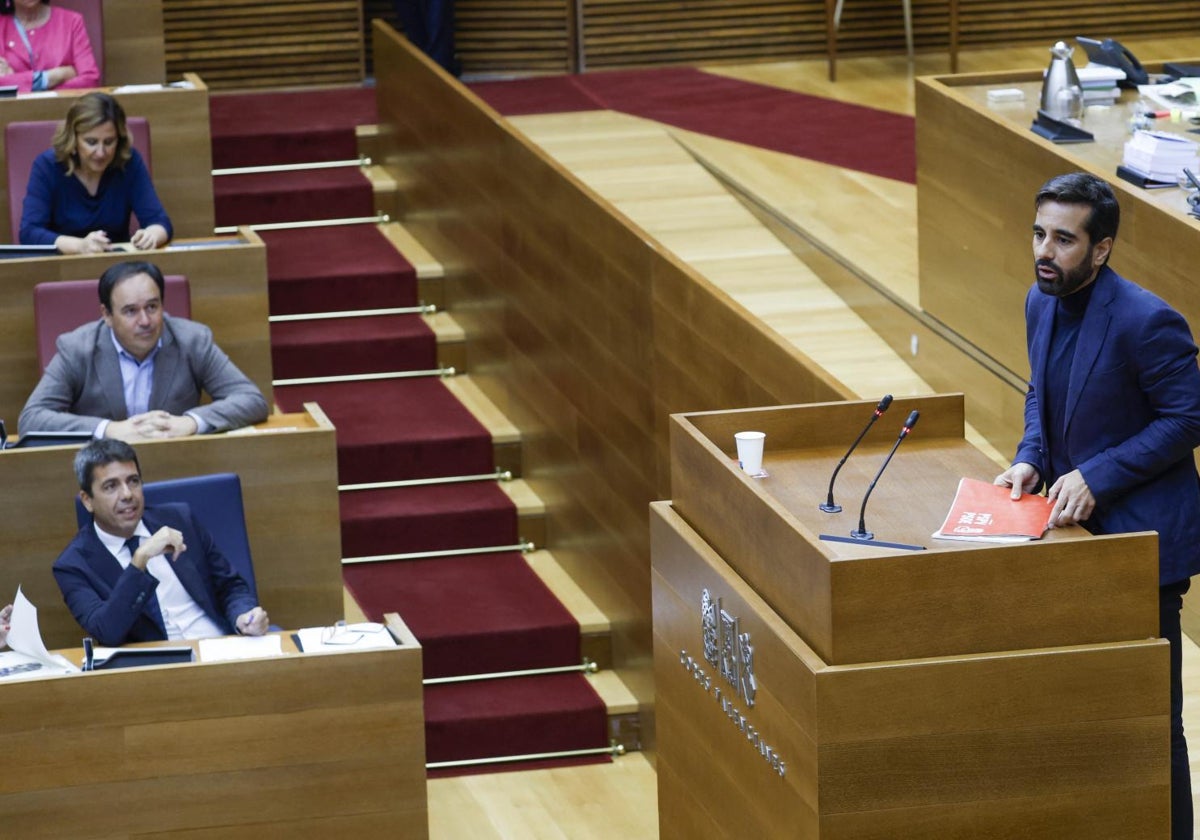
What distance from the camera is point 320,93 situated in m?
7.08

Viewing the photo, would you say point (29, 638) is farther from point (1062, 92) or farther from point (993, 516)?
point (1062, 92)

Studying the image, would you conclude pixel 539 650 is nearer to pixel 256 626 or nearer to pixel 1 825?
pixel 256 626

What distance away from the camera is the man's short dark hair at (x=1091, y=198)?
2.40m

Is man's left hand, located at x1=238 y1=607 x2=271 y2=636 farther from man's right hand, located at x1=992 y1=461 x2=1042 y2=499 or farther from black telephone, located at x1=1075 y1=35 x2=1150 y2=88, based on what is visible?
black telephone, located at x1=1075 y1=35 x2=1150 y2=88

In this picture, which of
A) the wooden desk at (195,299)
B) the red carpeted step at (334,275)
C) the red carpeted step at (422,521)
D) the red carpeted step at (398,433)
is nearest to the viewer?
the wooden desk at (195,299)

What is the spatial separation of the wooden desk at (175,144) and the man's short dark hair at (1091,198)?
341cm

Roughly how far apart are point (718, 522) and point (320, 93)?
464 centimetres

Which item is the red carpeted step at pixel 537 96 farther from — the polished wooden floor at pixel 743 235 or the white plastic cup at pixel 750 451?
the white plastic cup at pixel 750 451

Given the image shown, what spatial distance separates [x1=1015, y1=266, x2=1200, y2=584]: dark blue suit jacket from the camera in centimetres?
242

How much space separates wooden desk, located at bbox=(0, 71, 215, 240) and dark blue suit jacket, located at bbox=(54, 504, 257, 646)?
1.87 m

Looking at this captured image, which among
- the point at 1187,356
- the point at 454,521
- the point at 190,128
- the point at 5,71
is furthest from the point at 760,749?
the point at 5,71

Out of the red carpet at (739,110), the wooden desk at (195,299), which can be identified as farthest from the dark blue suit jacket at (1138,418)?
the red carpet at (739,110)

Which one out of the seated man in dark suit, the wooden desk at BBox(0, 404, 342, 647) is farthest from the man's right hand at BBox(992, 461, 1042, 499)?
the wooden desk at BBox(0, 404, 342, 647)

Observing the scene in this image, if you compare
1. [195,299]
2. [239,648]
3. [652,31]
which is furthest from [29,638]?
[652,31]
